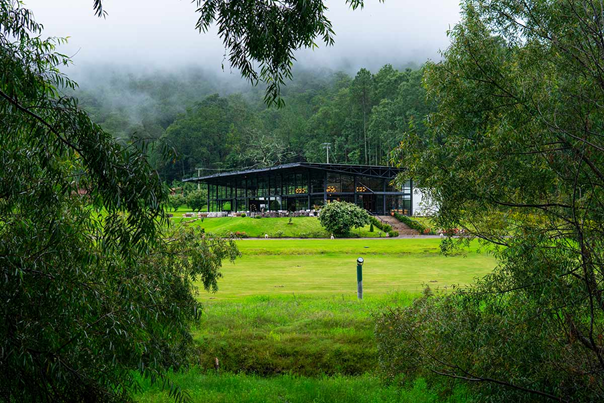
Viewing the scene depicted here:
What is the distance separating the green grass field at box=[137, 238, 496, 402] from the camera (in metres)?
9.19

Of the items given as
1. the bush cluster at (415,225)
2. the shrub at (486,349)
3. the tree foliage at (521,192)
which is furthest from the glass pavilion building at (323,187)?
the shrub at (486,349)

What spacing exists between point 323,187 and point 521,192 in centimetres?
4710

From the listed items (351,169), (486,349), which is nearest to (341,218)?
(351,169)

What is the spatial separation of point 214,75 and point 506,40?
17493 centimetres

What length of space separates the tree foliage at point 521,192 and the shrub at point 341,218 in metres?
29.5

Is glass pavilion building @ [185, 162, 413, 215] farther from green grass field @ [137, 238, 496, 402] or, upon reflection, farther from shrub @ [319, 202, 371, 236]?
green grass field @ [137, 238, 496, 402]

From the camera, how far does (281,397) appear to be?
9.09 metres

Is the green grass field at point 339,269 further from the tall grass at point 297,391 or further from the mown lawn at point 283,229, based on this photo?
the mown lawn at point 283,229

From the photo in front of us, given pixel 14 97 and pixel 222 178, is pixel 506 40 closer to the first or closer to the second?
pixel 14 97

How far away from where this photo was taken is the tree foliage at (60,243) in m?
4.36

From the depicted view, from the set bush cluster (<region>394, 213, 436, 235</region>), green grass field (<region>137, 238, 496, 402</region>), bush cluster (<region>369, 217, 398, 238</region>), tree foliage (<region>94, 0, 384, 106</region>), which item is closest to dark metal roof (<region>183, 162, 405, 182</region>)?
bush cluster (<region>394, 213, 436, 235</region>)

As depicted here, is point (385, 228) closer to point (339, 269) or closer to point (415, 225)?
point (415, 225)

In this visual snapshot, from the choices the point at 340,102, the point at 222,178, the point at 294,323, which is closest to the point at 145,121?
the point at 340,102

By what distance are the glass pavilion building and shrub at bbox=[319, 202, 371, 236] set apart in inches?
472
